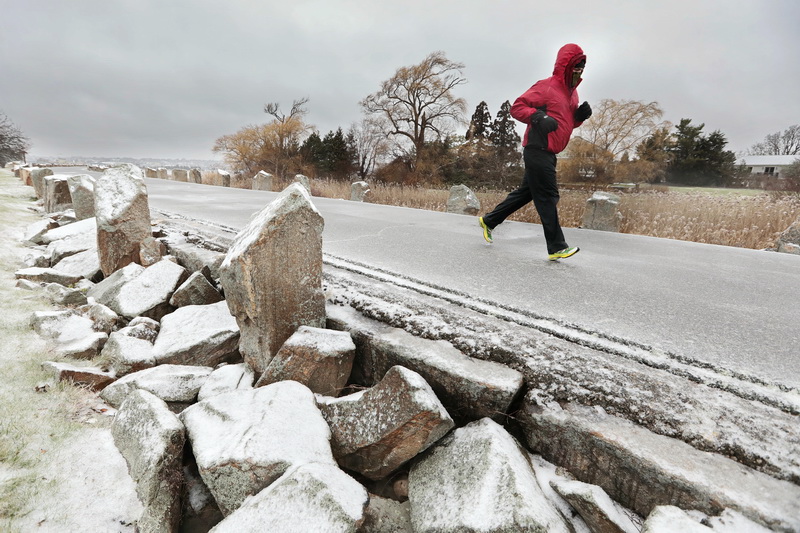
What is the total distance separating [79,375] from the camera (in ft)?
7.09

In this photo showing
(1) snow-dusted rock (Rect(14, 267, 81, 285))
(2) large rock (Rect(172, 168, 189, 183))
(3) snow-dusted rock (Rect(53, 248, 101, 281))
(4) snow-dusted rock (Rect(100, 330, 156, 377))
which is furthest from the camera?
(2) large rock (Rect(172, 168, 189, 183))

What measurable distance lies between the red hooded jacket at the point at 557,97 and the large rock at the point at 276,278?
2.52m

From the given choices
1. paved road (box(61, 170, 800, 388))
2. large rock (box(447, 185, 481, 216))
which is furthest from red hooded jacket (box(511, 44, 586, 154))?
large rock (box(447, 185, 481, 216))

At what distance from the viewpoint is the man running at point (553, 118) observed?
3529 millimetres

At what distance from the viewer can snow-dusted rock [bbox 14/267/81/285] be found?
3873mm

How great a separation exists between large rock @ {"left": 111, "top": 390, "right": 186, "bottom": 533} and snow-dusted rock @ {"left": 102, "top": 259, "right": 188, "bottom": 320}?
59.0 inches

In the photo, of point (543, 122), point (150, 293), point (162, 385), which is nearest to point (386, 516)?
point (162, 385)

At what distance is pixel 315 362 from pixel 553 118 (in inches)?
117

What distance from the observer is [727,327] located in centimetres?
214

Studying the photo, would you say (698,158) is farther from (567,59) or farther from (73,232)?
(73,232)

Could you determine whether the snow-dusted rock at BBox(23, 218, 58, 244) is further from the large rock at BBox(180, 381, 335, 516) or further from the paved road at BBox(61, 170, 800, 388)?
the large rock at BBox(180, 381, 335, 516)

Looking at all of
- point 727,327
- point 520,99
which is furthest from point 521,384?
point 520,99

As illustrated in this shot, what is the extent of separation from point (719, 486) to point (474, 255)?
2871 millimetres

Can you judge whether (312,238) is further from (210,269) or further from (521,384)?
(210,269)
